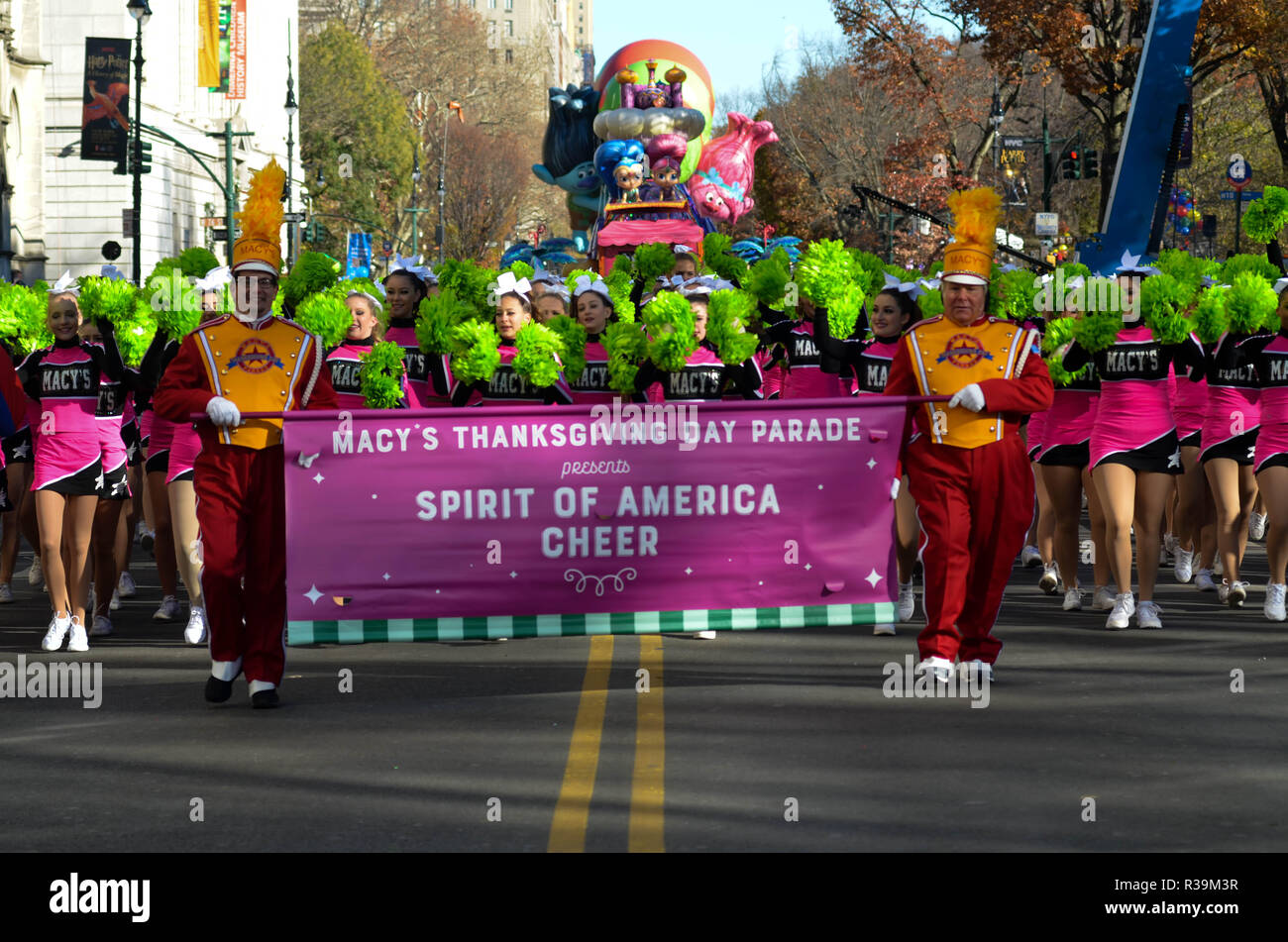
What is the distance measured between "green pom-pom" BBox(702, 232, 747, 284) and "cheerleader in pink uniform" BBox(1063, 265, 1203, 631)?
400cm

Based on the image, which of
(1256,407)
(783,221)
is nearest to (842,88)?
(783,221)

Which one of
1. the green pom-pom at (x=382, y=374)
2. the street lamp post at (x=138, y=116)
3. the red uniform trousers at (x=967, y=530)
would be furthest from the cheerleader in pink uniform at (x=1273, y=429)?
the street lamp post at (x=138, y=116)

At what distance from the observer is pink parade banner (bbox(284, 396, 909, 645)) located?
944cm

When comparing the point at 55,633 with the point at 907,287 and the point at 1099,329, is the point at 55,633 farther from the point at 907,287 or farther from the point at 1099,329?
the point at 1099,329

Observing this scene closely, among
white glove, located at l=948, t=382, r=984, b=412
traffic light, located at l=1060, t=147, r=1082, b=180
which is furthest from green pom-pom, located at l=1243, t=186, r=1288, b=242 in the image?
traffic light, located at l=1060, t=147, r=1082, b=180

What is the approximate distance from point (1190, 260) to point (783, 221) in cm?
6370

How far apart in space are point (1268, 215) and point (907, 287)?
11.1 ft

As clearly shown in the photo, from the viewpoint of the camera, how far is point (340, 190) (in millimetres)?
89688

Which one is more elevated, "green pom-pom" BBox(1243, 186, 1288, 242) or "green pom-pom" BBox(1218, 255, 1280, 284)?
"green pom-pom" BBox(1243, 186, 1288, 242)

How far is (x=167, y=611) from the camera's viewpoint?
1311 centimetres

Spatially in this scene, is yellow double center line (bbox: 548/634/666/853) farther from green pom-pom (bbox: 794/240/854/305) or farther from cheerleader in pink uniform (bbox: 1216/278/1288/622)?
cheerleader in pink uniform (bbox: 1216/278/1288/622)

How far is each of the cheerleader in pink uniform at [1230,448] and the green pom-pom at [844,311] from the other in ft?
7.30
